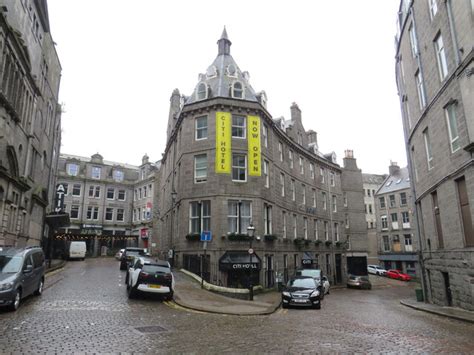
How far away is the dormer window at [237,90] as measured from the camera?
91.0 feet

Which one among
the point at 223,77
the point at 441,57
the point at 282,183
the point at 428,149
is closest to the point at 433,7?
the point at 441,57

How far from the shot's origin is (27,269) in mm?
12195

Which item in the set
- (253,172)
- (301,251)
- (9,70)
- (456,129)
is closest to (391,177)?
(301,251)

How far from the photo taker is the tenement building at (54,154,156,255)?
53000 mm

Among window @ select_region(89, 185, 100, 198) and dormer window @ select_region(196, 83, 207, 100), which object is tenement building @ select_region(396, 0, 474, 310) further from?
window @ select_region(89, 185, 100, 198)

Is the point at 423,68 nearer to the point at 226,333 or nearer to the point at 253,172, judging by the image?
the point at 253,172

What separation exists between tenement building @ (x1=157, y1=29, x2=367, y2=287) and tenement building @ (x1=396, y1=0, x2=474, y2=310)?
10.4m

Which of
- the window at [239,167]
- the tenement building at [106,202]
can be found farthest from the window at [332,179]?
the tenement building at [106,202]

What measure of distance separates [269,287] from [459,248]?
13.4m

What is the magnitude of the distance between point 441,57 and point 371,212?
6099 centimetres

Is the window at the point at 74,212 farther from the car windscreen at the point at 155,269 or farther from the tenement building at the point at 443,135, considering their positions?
the tenement building at the point at 443,135

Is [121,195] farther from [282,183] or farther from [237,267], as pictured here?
[237,267]

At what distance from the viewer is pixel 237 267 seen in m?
23.0

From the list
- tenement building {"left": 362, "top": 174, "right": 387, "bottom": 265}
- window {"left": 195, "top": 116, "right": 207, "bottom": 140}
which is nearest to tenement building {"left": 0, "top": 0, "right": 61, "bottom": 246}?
window {"left": 195, "top": 116, "right": 207, "bottom": 140}
